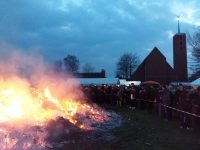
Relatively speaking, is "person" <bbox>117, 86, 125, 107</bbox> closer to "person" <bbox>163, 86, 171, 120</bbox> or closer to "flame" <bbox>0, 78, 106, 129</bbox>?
"flame" <bbox>0, 78, 106, 129</bbox>

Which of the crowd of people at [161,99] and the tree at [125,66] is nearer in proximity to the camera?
the crowd of people at [161,99]

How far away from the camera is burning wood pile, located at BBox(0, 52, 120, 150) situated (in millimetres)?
14977

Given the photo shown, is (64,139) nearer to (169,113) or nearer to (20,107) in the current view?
(20,107)

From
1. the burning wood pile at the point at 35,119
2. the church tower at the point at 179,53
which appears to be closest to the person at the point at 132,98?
the burning wood pile at the point at 35,119

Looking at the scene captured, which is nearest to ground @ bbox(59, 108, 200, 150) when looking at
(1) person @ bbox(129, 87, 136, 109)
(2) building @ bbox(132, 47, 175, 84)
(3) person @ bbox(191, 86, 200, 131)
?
(3) person @ bbox(191, 86, 200, 131)

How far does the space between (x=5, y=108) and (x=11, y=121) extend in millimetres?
1961

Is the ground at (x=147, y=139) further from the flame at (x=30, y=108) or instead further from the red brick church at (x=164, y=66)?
the red brick church at (x=164, y=66)

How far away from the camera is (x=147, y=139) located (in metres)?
16.5

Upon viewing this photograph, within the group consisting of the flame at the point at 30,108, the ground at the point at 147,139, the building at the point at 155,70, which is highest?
the building at the point at 155,70

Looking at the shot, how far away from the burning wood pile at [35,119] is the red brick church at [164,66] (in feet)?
223

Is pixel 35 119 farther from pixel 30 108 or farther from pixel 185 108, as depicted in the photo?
Result: pixel 185 108

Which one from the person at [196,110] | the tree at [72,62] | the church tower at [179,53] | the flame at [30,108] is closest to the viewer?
the person at [196,110]

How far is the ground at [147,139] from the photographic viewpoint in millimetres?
14555

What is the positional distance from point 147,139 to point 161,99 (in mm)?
8839
